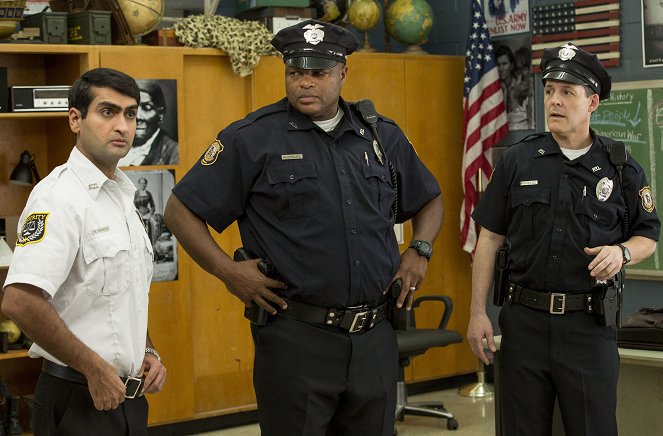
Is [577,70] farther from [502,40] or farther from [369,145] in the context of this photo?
[502,40]

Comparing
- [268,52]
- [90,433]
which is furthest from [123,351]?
[268,52]

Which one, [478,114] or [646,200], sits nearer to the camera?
[646,200]

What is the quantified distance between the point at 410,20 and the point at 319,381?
3.84 metres

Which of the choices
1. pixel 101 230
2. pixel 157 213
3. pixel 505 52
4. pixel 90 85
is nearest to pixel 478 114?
pixel 505 52

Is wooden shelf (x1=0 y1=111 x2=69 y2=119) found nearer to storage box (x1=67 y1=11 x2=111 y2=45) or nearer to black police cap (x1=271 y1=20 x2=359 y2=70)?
storage box (x1=67 y1=11 x2=111 y2=45)

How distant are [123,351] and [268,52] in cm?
326

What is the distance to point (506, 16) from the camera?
20.8ft

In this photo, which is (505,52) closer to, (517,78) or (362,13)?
(517,78)

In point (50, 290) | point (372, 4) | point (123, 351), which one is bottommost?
point (123, 351)

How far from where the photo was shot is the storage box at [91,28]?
5.09 meters

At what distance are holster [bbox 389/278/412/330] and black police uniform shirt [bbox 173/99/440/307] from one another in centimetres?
4

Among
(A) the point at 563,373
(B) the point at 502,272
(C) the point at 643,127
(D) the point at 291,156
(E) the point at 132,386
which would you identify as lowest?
(A) the point at 563,373

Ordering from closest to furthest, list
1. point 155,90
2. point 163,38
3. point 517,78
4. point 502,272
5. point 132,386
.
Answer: point 132,386 < point 502,272 < point 155,90 < point 163,38 < point 517,78

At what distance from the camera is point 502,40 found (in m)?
6.38
